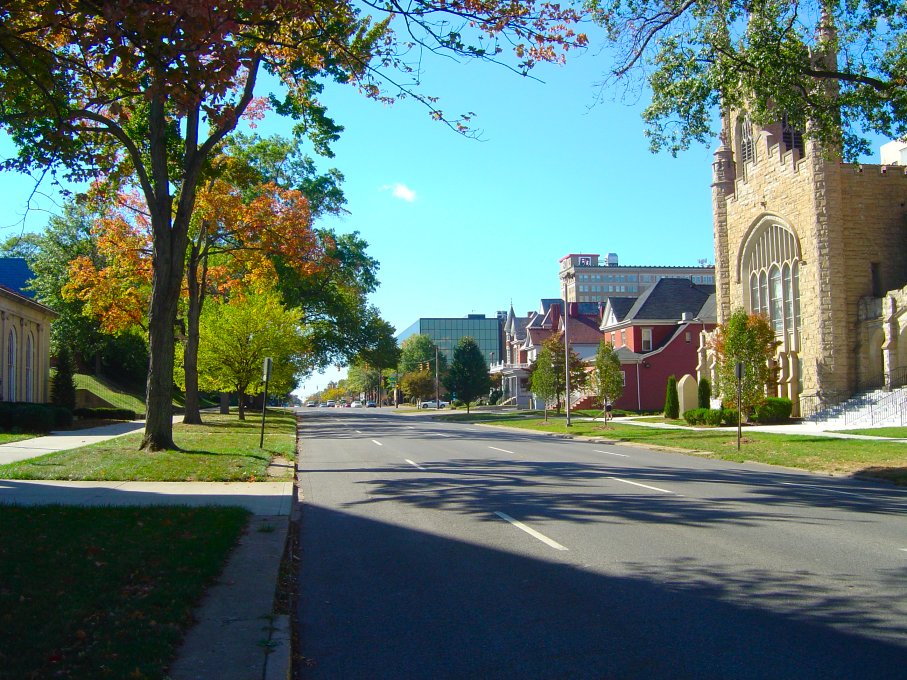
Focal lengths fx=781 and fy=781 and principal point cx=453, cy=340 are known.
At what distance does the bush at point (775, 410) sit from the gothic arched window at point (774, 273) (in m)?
3.89

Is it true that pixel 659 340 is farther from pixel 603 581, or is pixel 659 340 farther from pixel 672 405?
pixel 603 581

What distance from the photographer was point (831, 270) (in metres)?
34.7

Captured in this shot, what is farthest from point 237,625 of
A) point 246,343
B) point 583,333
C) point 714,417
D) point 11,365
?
point 583,333

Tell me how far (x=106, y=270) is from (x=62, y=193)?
61.0 ft

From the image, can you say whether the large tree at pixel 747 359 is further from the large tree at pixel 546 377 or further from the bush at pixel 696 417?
the large tree at pixel 546 377

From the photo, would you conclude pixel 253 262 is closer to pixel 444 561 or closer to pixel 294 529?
pixel 294 529

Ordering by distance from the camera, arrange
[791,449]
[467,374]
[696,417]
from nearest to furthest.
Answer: [791,449] → [696,417] → [467,374]

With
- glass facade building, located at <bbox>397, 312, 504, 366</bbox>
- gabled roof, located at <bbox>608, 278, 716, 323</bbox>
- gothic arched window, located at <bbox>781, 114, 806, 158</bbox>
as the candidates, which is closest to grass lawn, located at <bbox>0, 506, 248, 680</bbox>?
gothic arched window, located at <bbox>781, 114, 806, 158</bbox>

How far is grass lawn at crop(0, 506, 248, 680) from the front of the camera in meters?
4.56

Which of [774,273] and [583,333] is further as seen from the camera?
[583,333]

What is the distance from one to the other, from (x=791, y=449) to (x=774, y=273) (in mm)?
19637

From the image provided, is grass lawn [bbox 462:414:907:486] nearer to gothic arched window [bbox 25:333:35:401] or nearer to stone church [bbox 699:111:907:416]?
stone church [bbox 699:111:907:416]

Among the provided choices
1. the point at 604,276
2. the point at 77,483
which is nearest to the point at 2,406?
the point at 77,483

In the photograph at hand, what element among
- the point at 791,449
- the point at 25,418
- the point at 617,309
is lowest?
the point at 791,449
